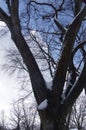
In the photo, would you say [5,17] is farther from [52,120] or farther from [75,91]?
[52,120]

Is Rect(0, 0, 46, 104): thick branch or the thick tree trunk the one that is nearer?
the thick tree trunk

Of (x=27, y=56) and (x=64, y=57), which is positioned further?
(x=27, y=56)

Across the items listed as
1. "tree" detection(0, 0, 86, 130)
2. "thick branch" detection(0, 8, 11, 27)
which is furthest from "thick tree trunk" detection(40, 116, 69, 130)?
"thick branch" detection(0, 8, 11, 27)

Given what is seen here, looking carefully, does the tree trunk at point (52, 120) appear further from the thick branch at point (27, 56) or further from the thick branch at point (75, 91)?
the thick branch at point (27, 56)

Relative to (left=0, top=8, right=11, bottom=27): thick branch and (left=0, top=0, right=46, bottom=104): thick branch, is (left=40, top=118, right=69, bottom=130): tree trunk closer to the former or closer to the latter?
(left=0, top=0, right=46, bottom=104): thick branch

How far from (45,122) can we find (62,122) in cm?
A: 50

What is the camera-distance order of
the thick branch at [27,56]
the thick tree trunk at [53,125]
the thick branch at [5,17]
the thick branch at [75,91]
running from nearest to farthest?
the thick tree trunk at [53,125]
the thick branch at [75,91]
the thick branch at [27,56]
the thick branch at [5,17]

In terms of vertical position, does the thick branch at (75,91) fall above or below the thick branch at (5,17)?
below

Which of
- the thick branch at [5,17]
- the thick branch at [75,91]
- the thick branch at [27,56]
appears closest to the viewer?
the thick branch at [75,91]

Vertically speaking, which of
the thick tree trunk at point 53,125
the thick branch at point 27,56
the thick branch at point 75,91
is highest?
the thick branch at point 27,56

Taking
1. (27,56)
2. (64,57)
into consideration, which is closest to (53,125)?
(64,57)

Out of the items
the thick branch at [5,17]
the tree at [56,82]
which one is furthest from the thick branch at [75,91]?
the thick branch at [5,17]

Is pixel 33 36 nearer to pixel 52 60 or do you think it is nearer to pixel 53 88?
pixel 52 60

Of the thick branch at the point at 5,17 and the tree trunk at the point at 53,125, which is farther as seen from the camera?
the thick branch at the point at 5,17
